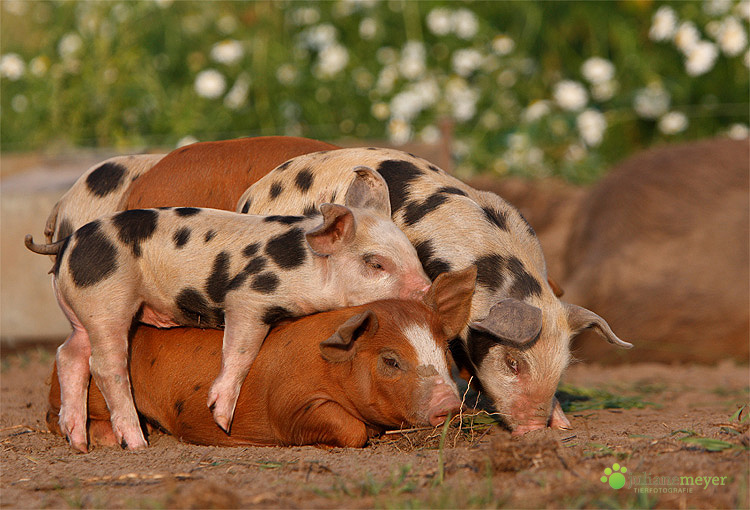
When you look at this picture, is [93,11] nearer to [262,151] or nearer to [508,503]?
[262,151]

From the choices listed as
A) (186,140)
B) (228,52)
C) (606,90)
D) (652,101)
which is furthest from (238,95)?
(652,101)

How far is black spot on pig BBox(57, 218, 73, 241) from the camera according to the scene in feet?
14.1

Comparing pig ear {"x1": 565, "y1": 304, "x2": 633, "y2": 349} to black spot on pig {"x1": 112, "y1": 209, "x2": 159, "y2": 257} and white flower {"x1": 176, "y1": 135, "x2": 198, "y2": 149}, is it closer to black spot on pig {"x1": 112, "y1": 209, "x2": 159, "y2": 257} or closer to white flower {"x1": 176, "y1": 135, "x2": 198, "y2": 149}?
black spot on pig {"x1": 112, "y1": 209, "x2": 159, "y2": 257}

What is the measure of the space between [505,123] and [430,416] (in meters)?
6.81

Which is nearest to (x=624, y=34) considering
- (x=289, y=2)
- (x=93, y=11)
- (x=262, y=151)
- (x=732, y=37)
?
(x=732, y=37)

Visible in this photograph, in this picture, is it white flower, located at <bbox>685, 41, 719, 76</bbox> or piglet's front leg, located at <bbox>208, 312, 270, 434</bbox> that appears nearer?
piglet's front leg, located at <bbox>208, 312, 270, 434</bbox>

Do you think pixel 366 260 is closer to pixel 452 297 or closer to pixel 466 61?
pixel 452 297

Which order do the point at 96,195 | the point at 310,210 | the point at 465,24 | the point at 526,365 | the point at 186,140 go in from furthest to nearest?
the point at 465,24
the point at 186,140
the point at 96,195
the point at 310,210
the point at 526,365

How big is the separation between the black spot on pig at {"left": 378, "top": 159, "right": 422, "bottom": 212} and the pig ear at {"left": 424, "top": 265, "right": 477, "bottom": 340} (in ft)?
1.96

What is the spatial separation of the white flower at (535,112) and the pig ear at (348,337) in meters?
6.70

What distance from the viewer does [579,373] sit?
664 cm

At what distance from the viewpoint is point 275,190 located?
156 inches

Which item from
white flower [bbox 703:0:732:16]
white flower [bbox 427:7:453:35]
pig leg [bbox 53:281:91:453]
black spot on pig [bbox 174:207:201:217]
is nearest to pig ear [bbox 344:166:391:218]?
black spot on pig [bbox 174:207:201:217]

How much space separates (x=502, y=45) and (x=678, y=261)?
4.00 metres
